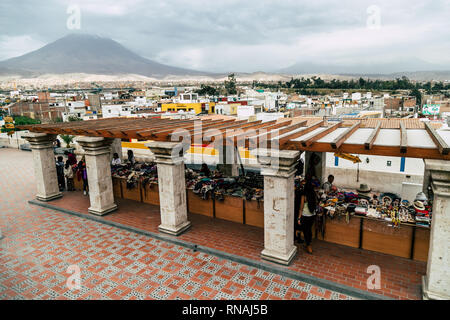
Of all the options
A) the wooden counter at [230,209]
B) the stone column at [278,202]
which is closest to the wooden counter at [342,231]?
the stone column at [278,202]

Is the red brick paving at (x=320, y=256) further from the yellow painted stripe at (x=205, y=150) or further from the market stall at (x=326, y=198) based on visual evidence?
the yellow painted stripe at (x=205, y=150)

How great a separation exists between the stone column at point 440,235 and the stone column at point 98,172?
779 centimetres

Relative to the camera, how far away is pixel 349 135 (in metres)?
5.98

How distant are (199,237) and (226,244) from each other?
2.57 ft

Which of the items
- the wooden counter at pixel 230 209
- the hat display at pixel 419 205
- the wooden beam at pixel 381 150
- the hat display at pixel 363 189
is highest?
the wooden beam at pixel 381 150

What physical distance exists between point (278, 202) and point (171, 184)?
2718 millimetres

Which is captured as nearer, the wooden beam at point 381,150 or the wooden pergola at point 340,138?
the wooden beam at point 381,150

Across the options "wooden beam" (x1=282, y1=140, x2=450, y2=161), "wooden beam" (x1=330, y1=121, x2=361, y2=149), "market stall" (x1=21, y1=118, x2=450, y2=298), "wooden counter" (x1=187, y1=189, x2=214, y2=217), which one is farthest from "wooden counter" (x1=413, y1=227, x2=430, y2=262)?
"wooden counter" (x1=187, y1=189, x2=214, y2=217)

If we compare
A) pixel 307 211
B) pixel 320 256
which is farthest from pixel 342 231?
pixel 307 211

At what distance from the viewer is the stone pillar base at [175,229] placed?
→ 7.45 meters

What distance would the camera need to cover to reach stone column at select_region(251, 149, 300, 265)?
568 cm

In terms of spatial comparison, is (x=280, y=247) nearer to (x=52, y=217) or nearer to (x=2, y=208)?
(x=52, y=217)

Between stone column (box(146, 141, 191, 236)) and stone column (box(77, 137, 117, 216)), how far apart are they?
2.15m
